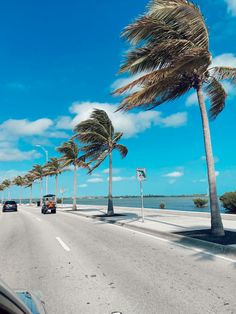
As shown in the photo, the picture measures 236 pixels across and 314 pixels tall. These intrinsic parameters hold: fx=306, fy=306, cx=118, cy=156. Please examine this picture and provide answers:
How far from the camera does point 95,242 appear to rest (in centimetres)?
1168

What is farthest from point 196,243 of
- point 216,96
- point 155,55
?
point 155,55

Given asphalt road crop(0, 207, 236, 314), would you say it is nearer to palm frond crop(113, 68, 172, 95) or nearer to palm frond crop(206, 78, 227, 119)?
palm frond crop(113, 68, 172, 95)

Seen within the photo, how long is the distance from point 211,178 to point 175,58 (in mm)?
4671

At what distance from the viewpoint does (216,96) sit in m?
13.5

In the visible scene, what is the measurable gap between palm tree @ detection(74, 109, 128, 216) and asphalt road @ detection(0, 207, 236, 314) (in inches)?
595

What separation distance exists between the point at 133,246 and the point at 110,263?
270 cm

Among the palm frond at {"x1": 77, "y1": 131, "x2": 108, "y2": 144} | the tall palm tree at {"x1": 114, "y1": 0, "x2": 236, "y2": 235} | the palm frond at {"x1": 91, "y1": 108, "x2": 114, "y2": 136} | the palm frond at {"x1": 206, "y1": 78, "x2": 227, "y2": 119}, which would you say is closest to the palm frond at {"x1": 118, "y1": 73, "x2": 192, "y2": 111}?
the tall palm tree at {"x1": 114, "y1": 0, "x2": 236, "y2": 235}

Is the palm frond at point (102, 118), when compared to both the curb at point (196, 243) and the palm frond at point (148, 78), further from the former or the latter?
the palm frond at point (148, 78)

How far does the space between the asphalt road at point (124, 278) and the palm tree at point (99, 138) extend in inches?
595

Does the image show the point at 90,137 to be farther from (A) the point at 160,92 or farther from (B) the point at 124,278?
(B) the point at 124,278

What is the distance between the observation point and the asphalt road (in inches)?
190


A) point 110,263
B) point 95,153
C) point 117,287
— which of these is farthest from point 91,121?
point 117,287

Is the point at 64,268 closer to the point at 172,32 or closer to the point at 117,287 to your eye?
the point at 117,287

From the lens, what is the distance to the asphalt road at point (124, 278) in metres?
4.82
